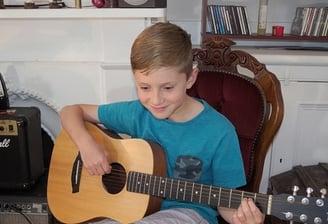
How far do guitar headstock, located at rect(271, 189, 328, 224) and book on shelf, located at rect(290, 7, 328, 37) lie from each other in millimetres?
1407

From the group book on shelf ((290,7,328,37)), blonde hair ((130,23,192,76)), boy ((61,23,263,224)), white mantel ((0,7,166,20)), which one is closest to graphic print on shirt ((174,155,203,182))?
boy ((61,23,263,224))

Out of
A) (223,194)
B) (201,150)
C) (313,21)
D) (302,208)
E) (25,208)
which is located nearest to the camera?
(302,208)

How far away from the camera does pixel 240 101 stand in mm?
1294

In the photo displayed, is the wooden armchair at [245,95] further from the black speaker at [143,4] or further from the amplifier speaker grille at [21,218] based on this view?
the amplifier speaker grille at [21,218]

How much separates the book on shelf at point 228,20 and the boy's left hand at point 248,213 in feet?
4.33

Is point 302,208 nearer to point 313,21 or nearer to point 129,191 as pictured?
point 129,191

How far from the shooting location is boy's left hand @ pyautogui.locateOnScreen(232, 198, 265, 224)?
957mm

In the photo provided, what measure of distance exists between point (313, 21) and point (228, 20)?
44cm

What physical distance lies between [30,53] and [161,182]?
3.17 ft

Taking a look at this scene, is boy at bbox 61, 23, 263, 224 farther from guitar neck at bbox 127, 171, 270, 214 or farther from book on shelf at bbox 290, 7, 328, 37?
book on shelf at bbox 290, 7, 328, 37

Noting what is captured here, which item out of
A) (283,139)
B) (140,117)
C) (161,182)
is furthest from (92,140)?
(283,139)

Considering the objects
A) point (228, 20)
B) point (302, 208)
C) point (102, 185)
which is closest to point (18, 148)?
point (102, 185)

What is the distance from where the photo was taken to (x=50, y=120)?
1.90 m

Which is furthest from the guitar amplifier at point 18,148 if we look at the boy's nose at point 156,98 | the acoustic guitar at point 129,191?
the boy's nose at point 156,98
